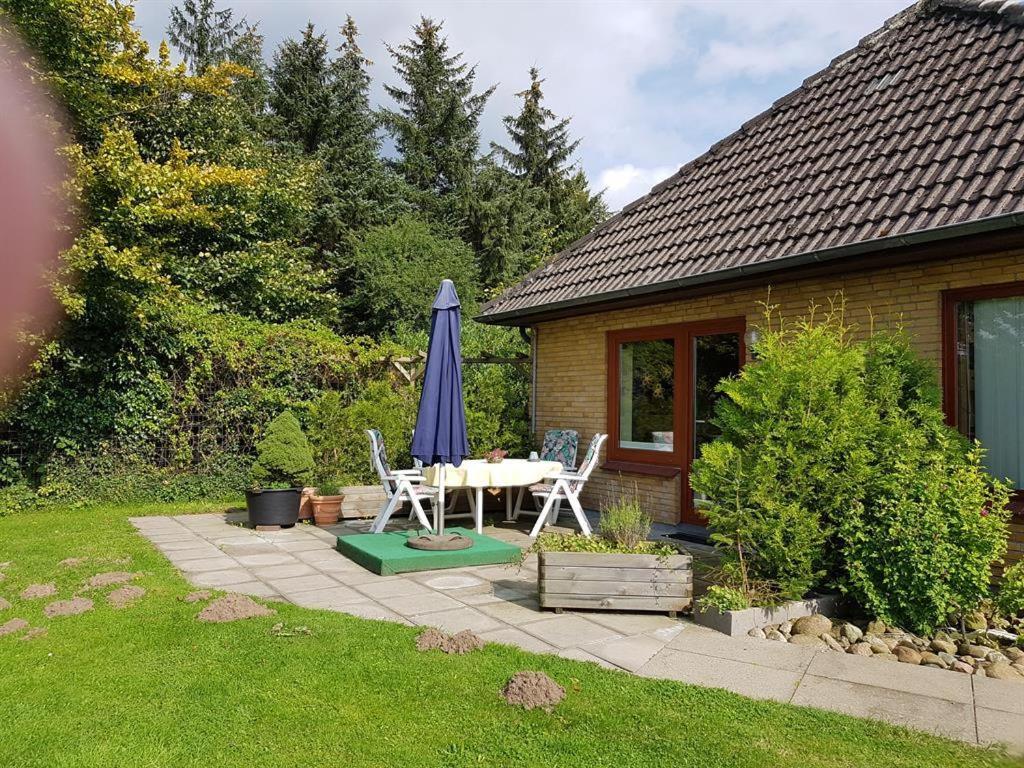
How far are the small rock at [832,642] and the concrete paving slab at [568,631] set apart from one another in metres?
1.31

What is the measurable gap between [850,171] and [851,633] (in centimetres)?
447

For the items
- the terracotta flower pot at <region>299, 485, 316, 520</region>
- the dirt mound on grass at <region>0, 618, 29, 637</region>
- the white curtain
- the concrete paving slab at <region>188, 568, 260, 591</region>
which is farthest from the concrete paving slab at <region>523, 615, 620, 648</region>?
the terracotta flower pot at <region>299, 485, 316, 520</region>

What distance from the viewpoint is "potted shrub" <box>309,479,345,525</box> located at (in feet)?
32.1

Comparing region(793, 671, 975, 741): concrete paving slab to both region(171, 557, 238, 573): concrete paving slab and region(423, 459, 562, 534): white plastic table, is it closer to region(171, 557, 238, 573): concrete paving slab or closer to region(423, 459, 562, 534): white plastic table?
region(423, 459, 562, 534): white plastic table

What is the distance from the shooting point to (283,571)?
6.89m

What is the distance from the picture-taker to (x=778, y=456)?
5.44 m

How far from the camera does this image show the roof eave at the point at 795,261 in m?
5.42

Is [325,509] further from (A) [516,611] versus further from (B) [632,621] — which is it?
(B) [632,621]

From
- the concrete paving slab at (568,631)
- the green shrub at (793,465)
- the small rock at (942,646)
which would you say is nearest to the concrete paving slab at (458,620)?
the concrete paving slab at (568,631)

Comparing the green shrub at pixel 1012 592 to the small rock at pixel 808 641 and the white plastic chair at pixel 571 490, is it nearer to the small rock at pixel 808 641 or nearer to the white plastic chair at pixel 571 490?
the small rock at pixel 808 641

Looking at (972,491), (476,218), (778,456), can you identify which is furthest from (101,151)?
(476,218)

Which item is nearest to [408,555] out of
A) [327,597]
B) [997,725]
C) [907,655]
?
[327,597]

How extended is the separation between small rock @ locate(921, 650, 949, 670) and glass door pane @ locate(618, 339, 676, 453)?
450 cm

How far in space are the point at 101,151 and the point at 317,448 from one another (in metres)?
5.34
